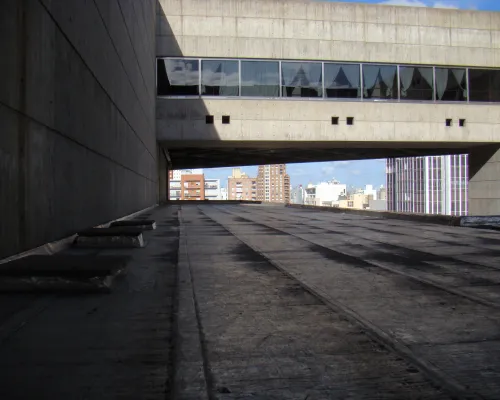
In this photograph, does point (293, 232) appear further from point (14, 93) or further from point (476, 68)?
point (476, 68)

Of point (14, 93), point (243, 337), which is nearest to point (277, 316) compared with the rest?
point (243, 337)

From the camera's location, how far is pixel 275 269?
6.59 meters

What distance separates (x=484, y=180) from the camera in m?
29.2

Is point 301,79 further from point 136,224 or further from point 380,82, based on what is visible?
point 136,224

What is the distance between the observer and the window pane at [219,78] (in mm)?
25547

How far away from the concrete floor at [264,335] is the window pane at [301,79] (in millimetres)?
20720

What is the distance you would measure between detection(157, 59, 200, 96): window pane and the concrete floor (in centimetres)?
2011

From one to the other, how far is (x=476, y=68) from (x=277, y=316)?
1142 inches

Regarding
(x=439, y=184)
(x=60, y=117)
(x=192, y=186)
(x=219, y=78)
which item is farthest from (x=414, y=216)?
(x=192, y=186)

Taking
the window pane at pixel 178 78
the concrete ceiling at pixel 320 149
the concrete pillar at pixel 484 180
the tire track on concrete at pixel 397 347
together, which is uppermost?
the window pane at pixel 178 78

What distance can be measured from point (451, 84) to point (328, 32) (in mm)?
8384

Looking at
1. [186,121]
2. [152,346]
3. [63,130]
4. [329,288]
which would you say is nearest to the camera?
[152,346]

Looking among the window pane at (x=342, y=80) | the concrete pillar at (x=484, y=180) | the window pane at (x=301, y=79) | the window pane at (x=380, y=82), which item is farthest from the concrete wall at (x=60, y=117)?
the concrete pillar at (x=484, y=180)

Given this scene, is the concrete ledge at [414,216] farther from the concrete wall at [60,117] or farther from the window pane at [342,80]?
the concrete wall at [60,117]
